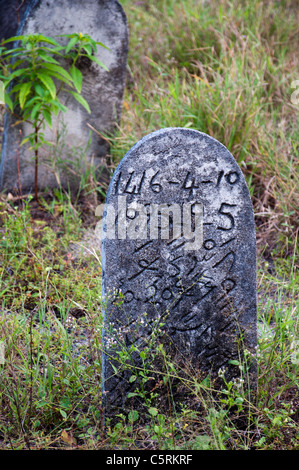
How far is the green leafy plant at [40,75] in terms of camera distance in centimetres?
315

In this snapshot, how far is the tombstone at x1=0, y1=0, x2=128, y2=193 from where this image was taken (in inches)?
134

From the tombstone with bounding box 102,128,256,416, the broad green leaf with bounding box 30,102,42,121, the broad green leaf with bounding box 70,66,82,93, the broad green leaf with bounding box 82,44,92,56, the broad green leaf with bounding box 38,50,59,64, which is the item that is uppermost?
the broad green leaf with bounding box 82,44,92,56

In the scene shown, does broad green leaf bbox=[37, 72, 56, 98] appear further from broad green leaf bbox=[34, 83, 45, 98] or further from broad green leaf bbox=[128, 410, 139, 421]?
broad green leaf bbox=[128, 410, 139, 421]

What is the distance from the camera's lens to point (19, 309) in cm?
274

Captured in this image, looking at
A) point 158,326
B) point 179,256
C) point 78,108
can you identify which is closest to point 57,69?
point 78,108

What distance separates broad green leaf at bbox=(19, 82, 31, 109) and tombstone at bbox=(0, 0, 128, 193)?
1.23ft

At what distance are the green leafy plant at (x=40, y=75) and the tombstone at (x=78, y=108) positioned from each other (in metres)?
0.11

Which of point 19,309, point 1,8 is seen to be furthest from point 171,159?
point 1,8

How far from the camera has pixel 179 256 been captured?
1.92 m

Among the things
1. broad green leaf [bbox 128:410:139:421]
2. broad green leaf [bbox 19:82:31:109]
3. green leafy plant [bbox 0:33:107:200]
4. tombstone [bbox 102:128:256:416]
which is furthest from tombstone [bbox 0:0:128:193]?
broad green leaf [bbox 128:410:139:421]

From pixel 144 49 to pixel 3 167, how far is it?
251 centimetres

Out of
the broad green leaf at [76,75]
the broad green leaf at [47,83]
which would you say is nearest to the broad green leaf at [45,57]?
the broad green leaf at [47,83]

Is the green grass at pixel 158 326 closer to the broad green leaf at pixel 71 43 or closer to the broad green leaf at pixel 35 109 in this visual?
the broad green leaf at pixel 35 109

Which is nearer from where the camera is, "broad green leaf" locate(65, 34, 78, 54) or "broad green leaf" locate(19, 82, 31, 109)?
"broad green leaf" locate(19, 82, 31, 109)
